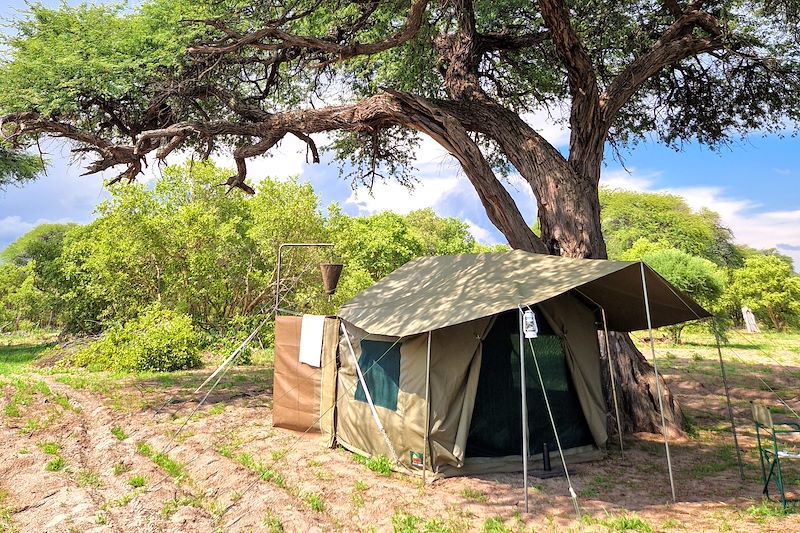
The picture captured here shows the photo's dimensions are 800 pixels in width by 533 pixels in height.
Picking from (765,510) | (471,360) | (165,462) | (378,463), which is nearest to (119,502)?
(165,462)

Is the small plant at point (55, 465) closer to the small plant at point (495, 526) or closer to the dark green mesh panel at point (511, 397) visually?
the dark green mesh panel at point (511, 397)

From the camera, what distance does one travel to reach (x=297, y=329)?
286 inches

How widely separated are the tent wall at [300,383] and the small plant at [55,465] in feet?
8.26

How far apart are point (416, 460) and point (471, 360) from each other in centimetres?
118

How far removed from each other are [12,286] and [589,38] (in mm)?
31965

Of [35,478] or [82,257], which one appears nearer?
[35,478]

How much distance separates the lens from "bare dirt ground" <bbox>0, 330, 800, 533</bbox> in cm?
426

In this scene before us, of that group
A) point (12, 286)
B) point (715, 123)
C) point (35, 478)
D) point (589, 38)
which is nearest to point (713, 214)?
point (715, 123)

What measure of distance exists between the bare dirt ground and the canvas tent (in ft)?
1.04

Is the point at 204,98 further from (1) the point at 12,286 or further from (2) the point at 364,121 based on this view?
(1) the point at 12,286

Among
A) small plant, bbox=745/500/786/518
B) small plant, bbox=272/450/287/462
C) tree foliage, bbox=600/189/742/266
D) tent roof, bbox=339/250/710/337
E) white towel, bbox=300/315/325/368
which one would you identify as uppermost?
tree foliage, bbox=600/189/742/266

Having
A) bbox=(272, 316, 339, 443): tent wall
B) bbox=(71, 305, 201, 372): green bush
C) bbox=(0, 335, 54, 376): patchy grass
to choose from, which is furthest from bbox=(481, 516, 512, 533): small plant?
bbox=(0, 335, 54, 376): patchy grass

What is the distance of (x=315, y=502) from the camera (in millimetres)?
4605

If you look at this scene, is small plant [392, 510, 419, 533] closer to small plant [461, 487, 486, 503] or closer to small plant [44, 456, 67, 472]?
small plant [461, 487, 486, 503]
